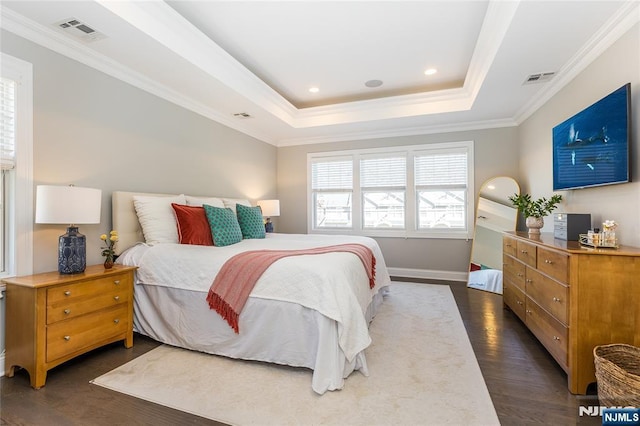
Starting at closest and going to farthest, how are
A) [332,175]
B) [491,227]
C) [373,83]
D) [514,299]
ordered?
[514,299]
[373,83]
[491,227]
[332,175]

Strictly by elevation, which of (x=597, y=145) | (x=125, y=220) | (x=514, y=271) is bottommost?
(x=514, y=271)

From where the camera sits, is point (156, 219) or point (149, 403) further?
point (156, 219)

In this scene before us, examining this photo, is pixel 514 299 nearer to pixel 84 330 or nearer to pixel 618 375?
pixel 618 375

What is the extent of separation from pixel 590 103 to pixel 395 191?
288cm

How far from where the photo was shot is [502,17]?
2.34 m

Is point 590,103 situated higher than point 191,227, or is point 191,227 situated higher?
point 590,103

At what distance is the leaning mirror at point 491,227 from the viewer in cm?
436

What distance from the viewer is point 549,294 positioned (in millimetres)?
2203

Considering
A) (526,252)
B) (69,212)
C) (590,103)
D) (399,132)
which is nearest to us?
(69,212)

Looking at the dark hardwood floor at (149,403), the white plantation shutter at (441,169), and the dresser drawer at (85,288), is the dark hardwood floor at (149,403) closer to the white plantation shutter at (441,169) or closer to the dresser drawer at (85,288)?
the dresser drawer at (85,288)

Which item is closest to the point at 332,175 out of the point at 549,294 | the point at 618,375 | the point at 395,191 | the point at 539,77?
the point at 395,191

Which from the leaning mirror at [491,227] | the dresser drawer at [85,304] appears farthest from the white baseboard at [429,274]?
the dresser drawer at [85,304]

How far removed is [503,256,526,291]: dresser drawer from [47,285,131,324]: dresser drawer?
355 centimetres

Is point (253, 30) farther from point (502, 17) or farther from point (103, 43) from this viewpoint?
point (502, 17)
